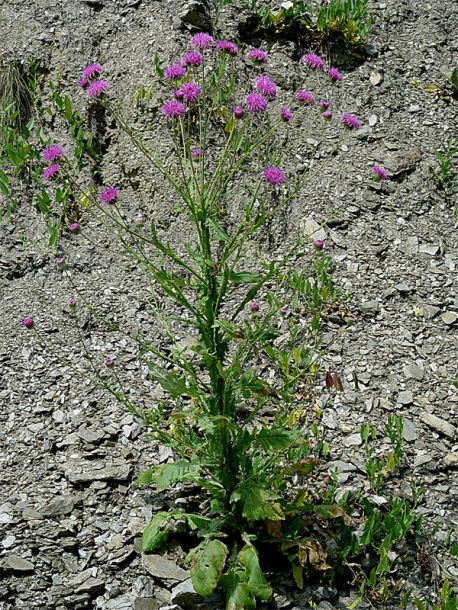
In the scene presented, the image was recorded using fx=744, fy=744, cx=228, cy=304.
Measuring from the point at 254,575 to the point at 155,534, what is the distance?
1.73 ft

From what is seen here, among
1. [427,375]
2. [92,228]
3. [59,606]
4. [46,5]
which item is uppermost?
[46,5]

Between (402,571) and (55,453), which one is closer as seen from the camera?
(402,571)

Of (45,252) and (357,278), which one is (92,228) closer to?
(45,252)

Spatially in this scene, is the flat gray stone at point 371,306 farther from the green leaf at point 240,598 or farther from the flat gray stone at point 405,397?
the green leaf at point 240,598

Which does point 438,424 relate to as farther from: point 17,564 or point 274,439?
point 17,564

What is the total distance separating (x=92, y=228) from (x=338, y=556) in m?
3.07

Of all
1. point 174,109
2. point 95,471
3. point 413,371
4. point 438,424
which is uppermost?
point 174,109

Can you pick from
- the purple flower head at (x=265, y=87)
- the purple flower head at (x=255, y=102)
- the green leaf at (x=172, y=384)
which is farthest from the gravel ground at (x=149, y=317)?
the purple flower head at (x=265, y=87)

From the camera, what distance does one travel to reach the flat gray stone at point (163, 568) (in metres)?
3.52

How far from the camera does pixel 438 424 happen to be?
428 cm

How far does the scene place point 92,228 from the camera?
218 inches

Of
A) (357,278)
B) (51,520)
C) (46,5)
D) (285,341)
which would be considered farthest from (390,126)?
(51,520)

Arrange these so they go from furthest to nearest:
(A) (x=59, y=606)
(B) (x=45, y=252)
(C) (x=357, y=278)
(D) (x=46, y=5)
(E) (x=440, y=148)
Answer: (D) (x=46, y=5)
(E) (x=440, y=148)
(B) (x=45, y=252)
(C) (x=357, y=278)
(A) (x=59, y=606)

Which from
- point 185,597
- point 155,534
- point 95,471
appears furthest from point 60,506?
point 185,597
